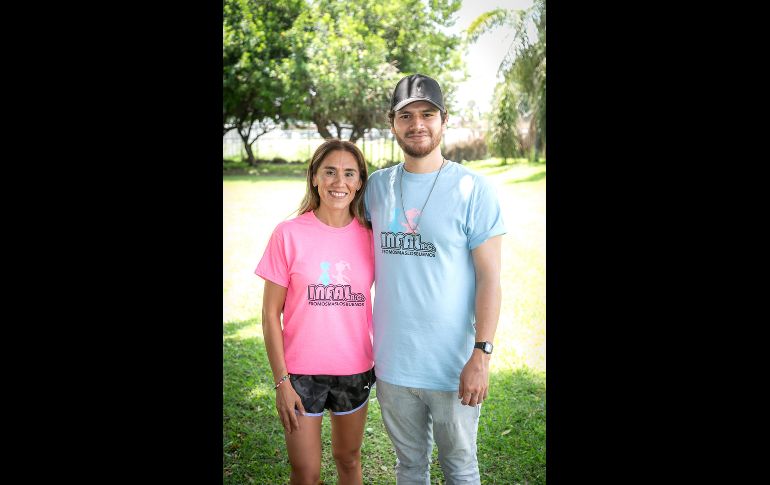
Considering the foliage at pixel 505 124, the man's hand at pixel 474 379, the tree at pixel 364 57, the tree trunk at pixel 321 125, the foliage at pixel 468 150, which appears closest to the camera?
the man's hand at pixel 474 379

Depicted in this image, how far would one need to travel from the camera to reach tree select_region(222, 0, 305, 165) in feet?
38.5

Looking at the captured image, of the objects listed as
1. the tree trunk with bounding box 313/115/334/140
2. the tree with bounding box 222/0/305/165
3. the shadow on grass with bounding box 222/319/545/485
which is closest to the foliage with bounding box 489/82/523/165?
the tree trunk with bounding box 313/115/334/140

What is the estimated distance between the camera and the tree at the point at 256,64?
1175 cm

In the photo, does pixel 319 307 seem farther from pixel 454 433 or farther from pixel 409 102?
pixel 409 102

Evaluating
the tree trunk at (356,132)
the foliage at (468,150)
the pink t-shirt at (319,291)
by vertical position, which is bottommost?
the pink t-shirt at (319,291)

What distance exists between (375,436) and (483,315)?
1902mm

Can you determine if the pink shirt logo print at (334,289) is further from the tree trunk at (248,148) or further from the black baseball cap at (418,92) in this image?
the tree trunk at (248,148)

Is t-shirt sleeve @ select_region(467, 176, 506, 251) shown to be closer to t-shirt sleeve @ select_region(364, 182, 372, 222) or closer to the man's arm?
the man's arm

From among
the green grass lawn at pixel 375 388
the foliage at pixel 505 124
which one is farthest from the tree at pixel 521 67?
the green grass lawn at pixel 375 388

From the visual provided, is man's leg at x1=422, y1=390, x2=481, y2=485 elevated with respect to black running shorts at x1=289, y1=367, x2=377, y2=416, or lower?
lower

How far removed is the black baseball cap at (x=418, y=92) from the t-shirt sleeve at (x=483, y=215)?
0.29 meters
